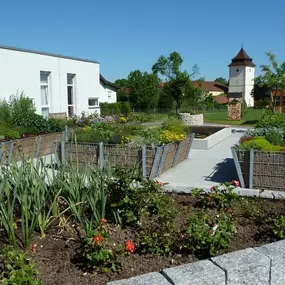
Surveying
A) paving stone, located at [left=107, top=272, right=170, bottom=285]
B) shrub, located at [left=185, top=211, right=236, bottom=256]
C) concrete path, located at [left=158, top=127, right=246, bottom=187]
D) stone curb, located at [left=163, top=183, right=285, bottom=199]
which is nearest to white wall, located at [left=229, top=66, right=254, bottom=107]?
concrete path, located at [left=158, top=127, right=246, bottom=187]

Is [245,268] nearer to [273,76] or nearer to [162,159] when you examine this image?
[162,159]

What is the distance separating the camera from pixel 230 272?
2.29 metres

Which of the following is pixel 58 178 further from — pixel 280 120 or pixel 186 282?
pixel 280 120

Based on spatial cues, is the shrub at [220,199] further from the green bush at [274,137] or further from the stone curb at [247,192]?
the green bush at [274,137]

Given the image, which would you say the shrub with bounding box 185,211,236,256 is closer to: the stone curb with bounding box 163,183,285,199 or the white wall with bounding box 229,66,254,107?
the stone curb with bounding box 163,183,285,199

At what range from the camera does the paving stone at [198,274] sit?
7.11 feet

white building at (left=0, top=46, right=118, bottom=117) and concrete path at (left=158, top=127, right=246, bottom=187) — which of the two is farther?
white building at (left=0, top=46, right=118, bottom=117)

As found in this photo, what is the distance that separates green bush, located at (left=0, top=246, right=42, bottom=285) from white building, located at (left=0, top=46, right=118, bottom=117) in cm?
1333

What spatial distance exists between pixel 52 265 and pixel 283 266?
1623 millimetres

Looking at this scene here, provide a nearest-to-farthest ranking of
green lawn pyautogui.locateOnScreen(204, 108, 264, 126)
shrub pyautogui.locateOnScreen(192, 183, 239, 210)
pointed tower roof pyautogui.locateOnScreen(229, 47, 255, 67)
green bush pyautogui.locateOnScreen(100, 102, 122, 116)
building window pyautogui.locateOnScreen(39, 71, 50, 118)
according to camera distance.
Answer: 1. shrub pyautogui.locateOnScreen(192, 183, 239, 210)
2. building window pyautogui.locateOnScreen(39, 71, 50, 118)
3. green lawn pyautogui.locateOnScreen(204, 108, 264, 126)
4. green bush pyautogui.locateOnScreen(100, 102, 122, 116)
5. pointed tower roof pyautogui.locateOnScreen(229, 47, 255, 67)

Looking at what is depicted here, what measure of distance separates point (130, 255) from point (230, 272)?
860 millimetres

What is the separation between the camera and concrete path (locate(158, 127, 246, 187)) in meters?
7.14

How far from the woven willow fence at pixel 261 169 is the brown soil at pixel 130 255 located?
2.24m

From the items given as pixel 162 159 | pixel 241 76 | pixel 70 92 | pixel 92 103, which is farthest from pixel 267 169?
pixel 241 76
